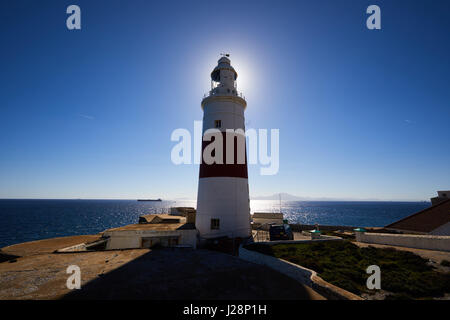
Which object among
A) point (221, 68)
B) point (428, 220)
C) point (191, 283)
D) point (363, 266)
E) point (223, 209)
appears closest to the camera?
point (191, 283)

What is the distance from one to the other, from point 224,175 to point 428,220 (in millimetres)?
18950

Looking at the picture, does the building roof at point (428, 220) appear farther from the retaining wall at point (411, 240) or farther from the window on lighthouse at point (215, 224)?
the window on lighthouse at point (215, 224)

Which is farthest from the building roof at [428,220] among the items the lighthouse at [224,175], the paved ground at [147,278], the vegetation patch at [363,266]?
the paved ground at [147,278]

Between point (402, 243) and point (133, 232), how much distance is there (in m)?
21.0

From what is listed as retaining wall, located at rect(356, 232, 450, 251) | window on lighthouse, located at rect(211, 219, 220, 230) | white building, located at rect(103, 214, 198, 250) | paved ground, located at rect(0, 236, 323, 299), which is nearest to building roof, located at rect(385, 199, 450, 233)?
retaining wall, located at rect(356, 232, 450, 251)

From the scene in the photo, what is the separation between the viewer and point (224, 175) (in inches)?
712

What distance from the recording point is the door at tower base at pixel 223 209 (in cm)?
1795

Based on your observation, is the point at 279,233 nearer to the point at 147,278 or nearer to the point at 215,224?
the point at 215,224

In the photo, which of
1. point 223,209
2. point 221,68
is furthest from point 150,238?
point 221,68

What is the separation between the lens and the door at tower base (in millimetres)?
17953

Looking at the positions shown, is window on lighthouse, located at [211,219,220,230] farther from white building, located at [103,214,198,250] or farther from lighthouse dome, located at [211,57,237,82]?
lighthouse dome, located at [211,57,237,82]

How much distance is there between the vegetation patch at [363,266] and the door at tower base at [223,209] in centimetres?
321

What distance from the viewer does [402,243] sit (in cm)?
1417
